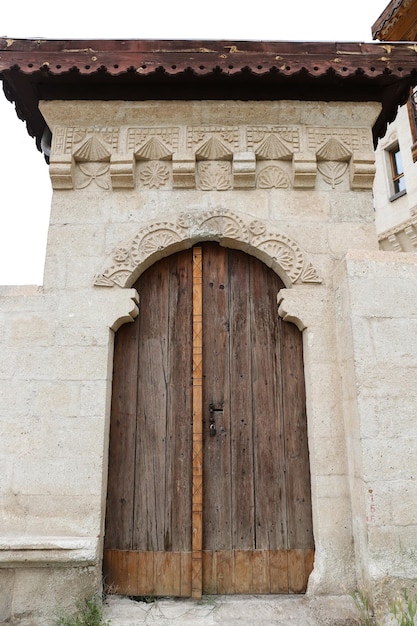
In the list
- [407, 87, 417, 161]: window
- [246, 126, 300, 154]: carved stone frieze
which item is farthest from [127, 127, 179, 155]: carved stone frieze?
[407, 87, 417, 161]: window

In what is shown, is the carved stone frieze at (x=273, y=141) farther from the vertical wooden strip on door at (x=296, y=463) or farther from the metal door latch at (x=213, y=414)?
the metal door latch at (x=213, y=414)

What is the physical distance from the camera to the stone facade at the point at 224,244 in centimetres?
275

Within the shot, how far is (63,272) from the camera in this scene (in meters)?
3.38

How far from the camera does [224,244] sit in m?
3.56

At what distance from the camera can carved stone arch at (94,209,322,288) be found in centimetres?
336

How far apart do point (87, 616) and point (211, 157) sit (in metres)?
3.35

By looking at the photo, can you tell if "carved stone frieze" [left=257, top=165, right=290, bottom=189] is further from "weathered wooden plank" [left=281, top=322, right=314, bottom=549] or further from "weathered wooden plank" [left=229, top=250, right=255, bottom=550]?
"weathered wooden plank" [left=281, top=322, right=314, bottom=549]

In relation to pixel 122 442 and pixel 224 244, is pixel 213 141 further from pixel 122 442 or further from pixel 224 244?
pixel 122 442

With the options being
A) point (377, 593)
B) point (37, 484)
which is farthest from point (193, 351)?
point (377, 593)

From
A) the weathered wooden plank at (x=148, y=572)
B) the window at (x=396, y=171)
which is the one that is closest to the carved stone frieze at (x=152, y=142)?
the weathered wooden plank at (x=148, y=572)

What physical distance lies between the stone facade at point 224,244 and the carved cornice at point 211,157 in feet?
0.04

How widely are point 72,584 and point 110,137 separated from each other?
3.29 m

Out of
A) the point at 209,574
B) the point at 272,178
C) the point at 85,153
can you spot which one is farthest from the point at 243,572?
the point at 85,153

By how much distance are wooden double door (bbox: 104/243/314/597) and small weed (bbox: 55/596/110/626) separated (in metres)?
0.31
